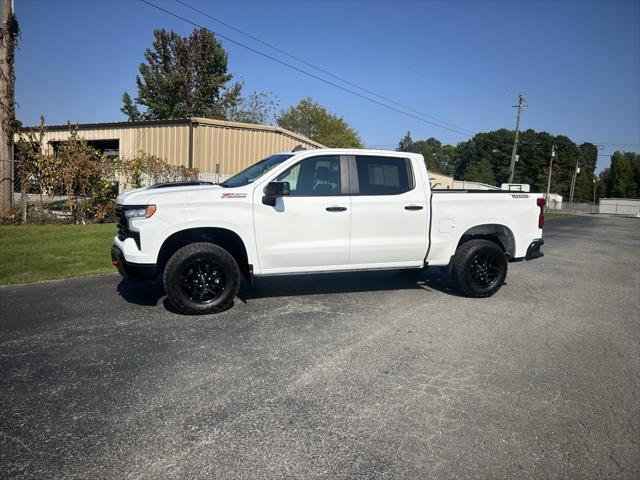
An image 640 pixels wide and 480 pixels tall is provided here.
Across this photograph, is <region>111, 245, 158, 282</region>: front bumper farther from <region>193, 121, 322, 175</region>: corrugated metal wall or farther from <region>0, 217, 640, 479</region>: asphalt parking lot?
<region>193, 121, 322, 175</region>: corrugated metal wall

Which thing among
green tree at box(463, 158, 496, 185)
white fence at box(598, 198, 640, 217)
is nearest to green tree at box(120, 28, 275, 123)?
white fence at box(598, 198, 640, 217)

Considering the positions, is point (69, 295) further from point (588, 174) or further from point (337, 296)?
point (588, 174)

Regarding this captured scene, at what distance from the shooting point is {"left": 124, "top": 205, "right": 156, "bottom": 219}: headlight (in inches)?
192

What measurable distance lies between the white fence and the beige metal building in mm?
61488

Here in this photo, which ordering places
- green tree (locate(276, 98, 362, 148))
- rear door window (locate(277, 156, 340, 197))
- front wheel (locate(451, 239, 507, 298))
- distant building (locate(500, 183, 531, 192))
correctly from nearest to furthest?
1. rear door window (locate(277, 156, 340, 197))
2. front wheel (locate(451, 239, 507, 298))
3. distant building (locate(500, 183, 531, 192))
4. green tree (locate(276, 98, 362, 148))

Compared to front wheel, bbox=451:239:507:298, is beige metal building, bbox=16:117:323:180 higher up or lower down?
higher up

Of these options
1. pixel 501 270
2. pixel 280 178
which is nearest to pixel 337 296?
pixel 280 178

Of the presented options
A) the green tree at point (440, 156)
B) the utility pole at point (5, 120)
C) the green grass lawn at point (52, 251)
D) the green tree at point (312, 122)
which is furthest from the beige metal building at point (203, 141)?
the green tree at point (440, 156)

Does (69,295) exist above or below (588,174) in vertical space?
below

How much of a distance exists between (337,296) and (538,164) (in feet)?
344

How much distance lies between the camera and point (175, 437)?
2736 mm

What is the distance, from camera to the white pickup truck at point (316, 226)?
502cm

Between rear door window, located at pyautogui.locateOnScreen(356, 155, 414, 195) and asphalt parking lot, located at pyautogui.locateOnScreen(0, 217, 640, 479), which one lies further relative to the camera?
rear door window, located at pyautogui.locateOnScreen(356, 155, 414, 195)

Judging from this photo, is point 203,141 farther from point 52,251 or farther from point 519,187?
point 519,187
